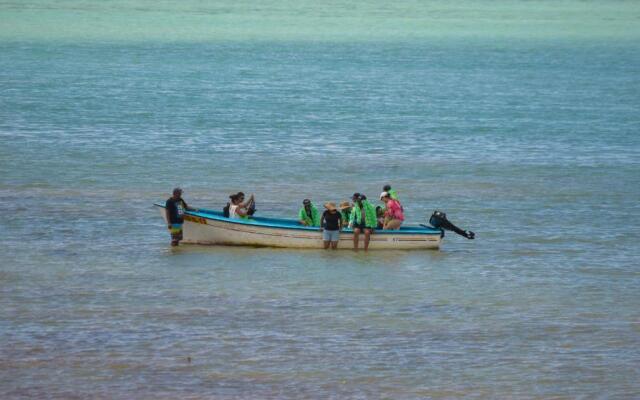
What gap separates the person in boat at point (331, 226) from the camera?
3625 cm

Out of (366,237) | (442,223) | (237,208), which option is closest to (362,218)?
(366,237)

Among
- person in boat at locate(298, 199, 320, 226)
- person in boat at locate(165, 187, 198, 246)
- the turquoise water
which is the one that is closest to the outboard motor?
the turquoise water

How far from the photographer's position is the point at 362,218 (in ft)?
120

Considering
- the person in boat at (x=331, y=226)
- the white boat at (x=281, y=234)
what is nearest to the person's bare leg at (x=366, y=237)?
the white boat at (x=281, y=234)

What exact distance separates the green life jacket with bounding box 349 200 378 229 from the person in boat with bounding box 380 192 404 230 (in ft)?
1.30

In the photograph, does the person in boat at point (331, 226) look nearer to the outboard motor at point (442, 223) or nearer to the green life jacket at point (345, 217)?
the green life jacket at point (345, 217)

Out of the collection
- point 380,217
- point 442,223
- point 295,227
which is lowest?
point 295,227

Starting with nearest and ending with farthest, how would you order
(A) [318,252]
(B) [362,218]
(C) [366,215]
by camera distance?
(C) [366,215], (B) [362,218], (A) [318,252]

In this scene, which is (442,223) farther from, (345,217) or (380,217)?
(345,217)

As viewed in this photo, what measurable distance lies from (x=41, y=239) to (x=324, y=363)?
46.5ft

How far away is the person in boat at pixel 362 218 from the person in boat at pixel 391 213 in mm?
389

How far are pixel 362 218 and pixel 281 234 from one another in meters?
2.15

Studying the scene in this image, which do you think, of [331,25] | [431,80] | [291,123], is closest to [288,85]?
[431,80]

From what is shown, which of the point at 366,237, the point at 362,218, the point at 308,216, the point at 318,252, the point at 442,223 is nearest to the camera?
the point at 362,218
